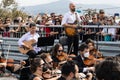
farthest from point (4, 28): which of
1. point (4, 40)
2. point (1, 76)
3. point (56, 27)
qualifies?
point (1, 76)

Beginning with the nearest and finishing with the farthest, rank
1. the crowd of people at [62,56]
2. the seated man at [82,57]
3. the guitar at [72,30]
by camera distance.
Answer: the crowd of people at [62,56] < the seated man at [82,57] < the guitar at [72,30]

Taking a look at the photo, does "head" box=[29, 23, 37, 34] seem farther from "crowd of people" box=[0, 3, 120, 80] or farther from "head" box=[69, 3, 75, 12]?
"head" box=[69, 3, 75, 12]

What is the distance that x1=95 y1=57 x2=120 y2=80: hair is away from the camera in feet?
9.53

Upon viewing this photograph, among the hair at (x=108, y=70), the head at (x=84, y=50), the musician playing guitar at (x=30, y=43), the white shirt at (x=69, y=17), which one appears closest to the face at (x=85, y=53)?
the head at (x=84, y=50)

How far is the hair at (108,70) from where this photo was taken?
2.91 meters

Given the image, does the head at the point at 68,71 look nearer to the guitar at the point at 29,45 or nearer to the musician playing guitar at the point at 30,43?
the musician playing guitar at the point at 30,43

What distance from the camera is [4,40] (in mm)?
14117

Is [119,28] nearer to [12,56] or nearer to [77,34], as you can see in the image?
[77,34]

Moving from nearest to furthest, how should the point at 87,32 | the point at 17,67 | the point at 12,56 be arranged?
the point at 17,67, the point at 87,32, the point at 12,56

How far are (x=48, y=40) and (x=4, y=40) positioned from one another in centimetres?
410

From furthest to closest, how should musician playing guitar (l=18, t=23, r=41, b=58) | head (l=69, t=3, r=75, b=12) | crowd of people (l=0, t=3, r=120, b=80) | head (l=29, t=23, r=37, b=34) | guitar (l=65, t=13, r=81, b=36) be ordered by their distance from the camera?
guitar (l=65, t=13, r=81, b=36)
head (l=69, t=3, r=75, b=12)
musician playing guitar (l=18, t=23, r=41, b=58)
head (l=29, t=23, r=37, b=34)
crowd of people (l=0, t=3, r=120, b=80)

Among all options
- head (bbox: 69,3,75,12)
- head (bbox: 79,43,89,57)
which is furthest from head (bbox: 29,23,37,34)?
head (bbox: 79,43,89,57)

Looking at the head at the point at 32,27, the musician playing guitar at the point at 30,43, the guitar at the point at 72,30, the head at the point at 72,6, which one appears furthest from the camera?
the guitar at the point at 72,30

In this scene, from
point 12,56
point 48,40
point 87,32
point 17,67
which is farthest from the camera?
point 12,56
